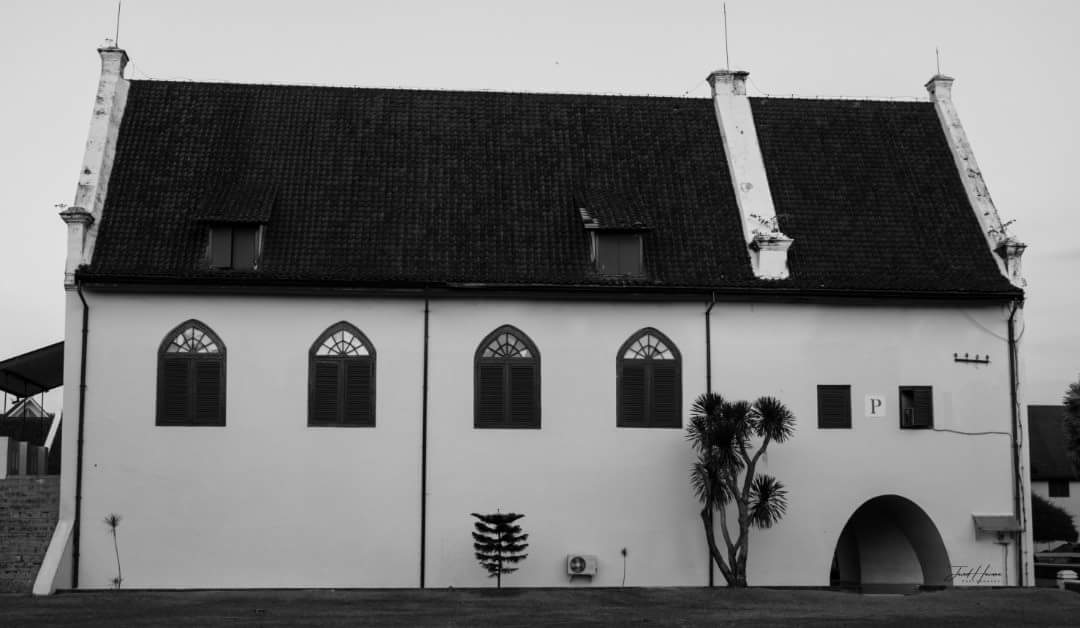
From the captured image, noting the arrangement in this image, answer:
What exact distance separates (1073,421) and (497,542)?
1769cm

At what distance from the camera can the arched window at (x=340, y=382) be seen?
29156 millimetres

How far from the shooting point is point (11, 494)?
94.6ft

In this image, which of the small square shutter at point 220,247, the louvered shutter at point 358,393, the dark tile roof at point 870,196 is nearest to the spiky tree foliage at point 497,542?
the louvered shutter at point 358,393

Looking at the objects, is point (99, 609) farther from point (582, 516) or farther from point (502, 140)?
point (502, 140)

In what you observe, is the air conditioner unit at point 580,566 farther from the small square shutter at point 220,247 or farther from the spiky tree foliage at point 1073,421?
the spiky tree foliage at point 1073,421

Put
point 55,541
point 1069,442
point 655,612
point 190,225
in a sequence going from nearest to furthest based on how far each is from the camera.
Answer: point 655,612 → point 55,541 → point 190,225 → point 1069,442

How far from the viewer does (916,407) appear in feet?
100

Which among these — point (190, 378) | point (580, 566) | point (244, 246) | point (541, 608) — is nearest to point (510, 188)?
point (244, 246)

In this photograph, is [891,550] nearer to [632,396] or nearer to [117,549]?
[632,396]

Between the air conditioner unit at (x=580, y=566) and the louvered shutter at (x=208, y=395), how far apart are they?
8.03 m

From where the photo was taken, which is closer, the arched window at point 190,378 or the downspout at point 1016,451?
the arched window at point 190,378

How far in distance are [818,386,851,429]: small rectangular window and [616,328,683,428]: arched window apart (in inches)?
129

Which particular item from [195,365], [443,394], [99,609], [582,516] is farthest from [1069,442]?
[99,609]

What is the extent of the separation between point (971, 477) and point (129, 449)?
60.8 ft
